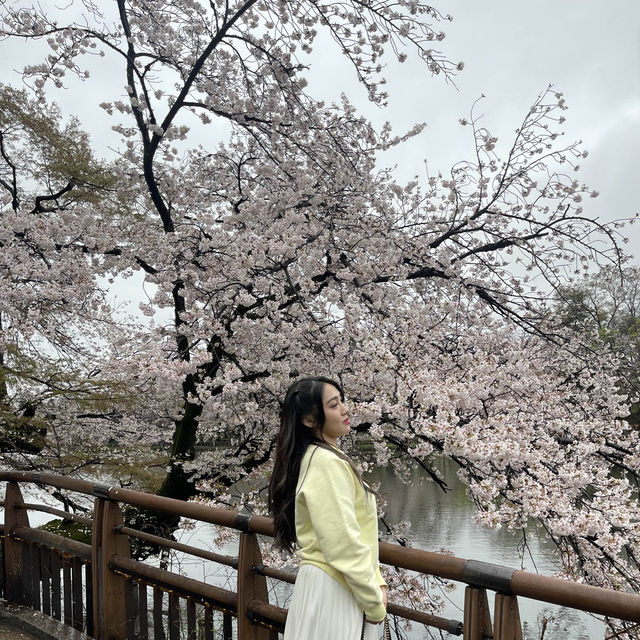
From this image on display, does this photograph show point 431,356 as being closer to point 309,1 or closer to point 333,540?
point 309,1

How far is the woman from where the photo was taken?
1729 millimetres

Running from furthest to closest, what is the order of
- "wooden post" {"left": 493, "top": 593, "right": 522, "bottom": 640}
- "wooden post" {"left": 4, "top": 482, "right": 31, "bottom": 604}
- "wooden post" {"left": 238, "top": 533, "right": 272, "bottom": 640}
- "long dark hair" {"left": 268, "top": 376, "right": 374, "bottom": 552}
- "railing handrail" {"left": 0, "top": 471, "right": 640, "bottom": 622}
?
"wooden post" {"left": 4, "top": 482, "right": 31, "bottom": 604} < "wooden post" {"left": 238, "top": 533, "right": 272, "bottom": 640} < "long dark hair" {"left": 268, "top": 376, "right": 374, "bottom": 552} < "wooden post" {"left": 493, "top": 593, "right": 522, "bottom": 640} < "railing handrail" {"left": 0, "top": 471, "right": 640, "bottom": 622}

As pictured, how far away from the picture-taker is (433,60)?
4777mm

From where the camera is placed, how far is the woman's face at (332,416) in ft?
6.46

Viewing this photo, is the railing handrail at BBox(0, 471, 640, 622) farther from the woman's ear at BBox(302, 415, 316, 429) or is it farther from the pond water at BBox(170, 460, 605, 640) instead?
the pond water at BBox(170, 460, 605, 640)

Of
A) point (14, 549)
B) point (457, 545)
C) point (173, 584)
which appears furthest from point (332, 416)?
point (457, 545)

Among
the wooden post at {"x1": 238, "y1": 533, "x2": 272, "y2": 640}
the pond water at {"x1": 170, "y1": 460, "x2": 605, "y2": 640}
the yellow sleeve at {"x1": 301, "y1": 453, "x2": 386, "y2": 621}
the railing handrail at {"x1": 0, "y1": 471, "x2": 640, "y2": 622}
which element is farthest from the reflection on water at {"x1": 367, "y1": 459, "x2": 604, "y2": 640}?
the yellow sleeve at {"x1": 301, "y1": 453, "x2": 386, "y2": 621}

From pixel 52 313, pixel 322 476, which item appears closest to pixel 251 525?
pixel 322 476

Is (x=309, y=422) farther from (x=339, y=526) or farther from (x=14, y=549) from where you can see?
(x=14, y=549)

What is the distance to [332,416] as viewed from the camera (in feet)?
6.46

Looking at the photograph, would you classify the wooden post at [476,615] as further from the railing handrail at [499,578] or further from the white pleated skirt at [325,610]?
the white pleated skirt at [325,610]

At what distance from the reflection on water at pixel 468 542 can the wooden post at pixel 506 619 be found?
5.40 m

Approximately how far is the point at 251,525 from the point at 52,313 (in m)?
5.78

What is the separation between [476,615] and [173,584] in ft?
5.15
